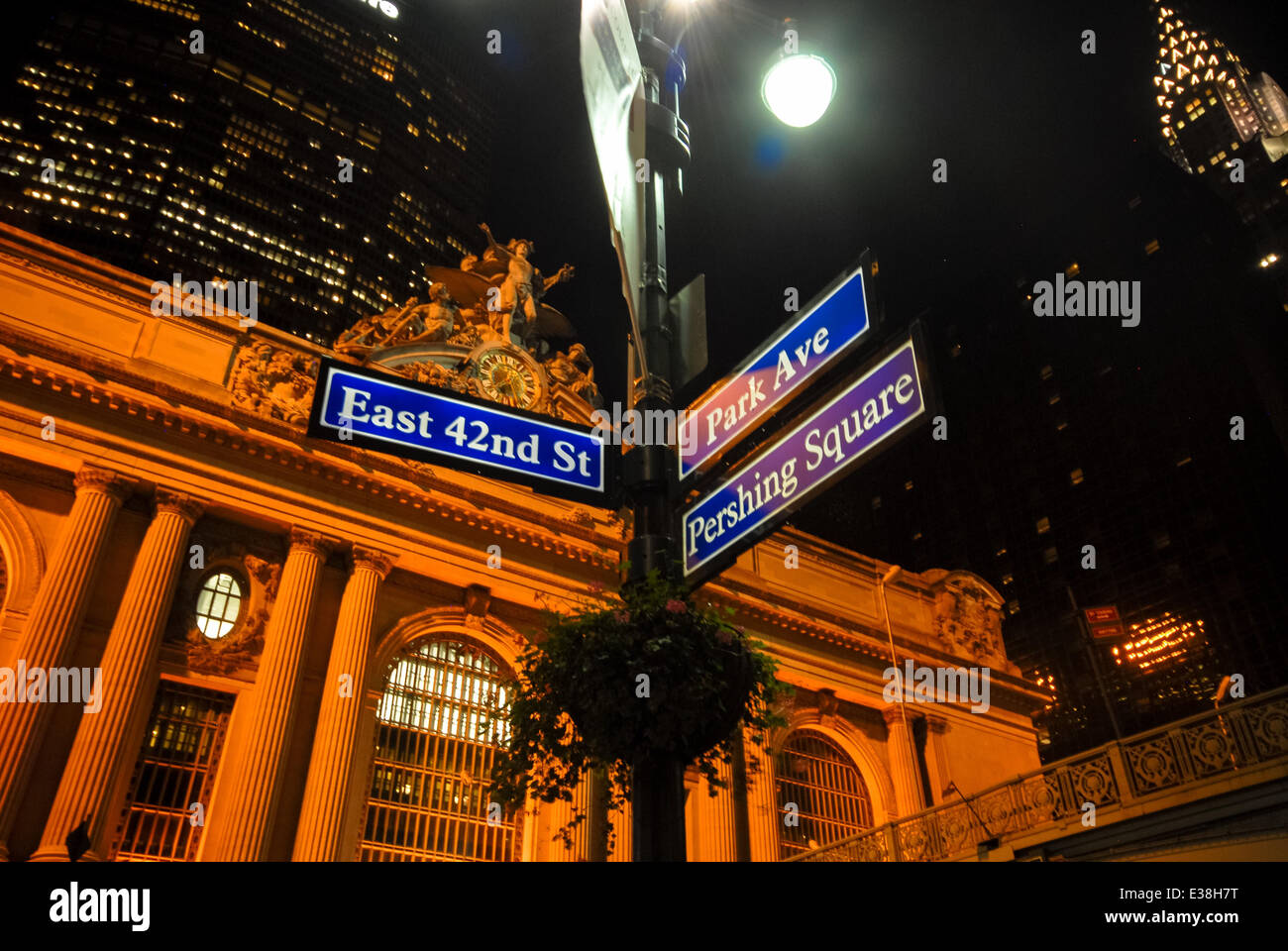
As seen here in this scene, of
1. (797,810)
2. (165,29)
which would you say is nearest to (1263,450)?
(797,810)

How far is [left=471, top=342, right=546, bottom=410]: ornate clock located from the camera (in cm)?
3034

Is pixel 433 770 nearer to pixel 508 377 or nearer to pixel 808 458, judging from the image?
pixel 508 377

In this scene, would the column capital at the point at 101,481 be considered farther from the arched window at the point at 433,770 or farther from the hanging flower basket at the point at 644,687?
the hanging flower basket at the point at 644,687

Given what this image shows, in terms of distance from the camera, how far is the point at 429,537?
27.1m

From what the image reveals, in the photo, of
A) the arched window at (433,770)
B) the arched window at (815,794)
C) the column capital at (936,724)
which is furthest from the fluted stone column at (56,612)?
the column capital at (936,724)

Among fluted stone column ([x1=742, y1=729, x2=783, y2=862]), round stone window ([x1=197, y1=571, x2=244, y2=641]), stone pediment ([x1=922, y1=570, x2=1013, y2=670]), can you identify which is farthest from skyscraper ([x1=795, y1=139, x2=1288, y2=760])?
round stone window ([x1=197, y1=571, x2=244, y2=641])

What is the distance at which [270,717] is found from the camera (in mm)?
21984

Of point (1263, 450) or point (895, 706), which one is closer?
point (895, 706)

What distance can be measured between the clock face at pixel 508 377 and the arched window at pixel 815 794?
14.4 meters

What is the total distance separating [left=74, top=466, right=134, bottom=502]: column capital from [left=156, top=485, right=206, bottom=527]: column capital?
81 centimetres
